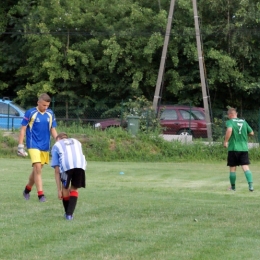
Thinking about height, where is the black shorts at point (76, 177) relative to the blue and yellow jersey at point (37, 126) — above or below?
below

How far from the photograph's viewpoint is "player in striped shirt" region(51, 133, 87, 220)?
381 inches

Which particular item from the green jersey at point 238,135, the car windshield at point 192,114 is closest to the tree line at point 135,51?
the car windshield at point 192,114

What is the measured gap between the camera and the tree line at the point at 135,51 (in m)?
34.6

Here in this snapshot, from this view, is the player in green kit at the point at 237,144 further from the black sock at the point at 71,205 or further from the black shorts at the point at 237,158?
the black sock at the point at 71,205

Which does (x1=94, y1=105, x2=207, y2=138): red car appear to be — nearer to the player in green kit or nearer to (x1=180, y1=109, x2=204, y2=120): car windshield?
(x1=180, y1=109, x2=204, y2=120): car windshield

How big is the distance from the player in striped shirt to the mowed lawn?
11.7 inches

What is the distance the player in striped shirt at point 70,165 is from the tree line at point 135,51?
24.8m

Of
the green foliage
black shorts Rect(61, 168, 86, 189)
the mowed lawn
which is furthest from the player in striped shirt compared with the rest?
the green foliage

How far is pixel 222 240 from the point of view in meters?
8.35

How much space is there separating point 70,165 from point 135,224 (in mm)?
1195

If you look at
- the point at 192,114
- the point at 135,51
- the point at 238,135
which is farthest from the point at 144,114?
the point at 238,135

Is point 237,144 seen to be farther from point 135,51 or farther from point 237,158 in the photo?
point 135,51

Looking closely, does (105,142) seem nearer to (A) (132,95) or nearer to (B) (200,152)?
(B) (200,152)

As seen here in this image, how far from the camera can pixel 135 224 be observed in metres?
9.42
